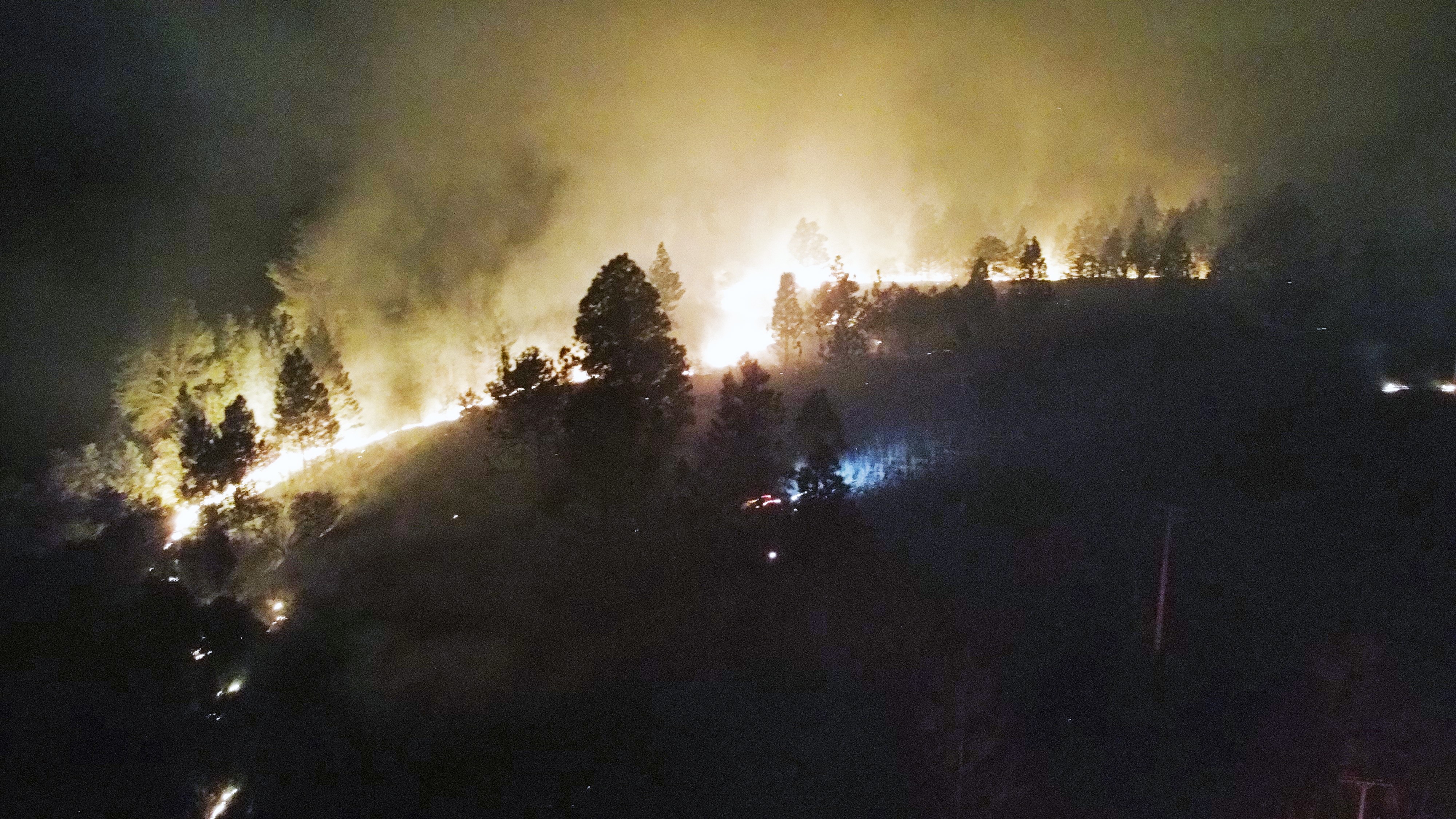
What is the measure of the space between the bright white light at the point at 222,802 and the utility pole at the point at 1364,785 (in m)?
33.3

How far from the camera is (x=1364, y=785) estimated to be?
24.3 m

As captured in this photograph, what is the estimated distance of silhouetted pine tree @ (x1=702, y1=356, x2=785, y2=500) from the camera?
36.8m

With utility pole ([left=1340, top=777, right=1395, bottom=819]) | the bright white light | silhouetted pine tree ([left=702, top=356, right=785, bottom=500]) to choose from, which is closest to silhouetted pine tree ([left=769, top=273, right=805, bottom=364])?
silhouetted pine tree ([left=702, top=356, right=785, bottom=500])

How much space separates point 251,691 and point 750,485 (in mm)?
20249

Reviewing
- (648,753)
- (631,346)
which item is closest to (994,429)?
(631,346)

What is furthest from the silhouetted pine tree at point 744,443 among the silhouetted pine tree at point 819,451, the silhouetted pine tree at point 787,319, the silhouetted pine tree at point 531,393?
the silhouetted pine tree at point 787,319

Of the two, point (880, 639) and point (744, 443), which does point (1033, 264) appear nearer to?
point (744, 443)

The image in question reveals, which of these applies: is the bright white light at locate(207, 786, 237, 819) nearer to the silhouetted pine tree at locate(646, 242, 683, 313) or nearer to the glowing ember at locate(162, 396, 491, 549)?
the glowing ember at locate(162, 396, 491, 549)

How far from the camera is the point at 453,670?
103 feet

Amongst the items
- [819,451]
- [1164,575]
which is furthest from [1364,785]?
[819,451]

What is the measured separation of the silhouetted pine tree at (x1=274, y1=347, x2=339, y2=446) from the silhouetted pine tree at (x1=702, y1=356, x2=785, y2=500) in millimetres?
23594

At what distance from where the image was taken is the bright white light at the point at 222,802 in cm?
2731

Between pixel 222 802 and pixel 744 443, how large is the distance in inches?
873

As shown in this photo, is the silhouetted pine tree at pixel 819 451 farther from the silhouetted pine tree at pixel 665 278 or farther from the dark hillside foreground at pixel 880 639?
the silhouetted pine tree at pixel 665 278
